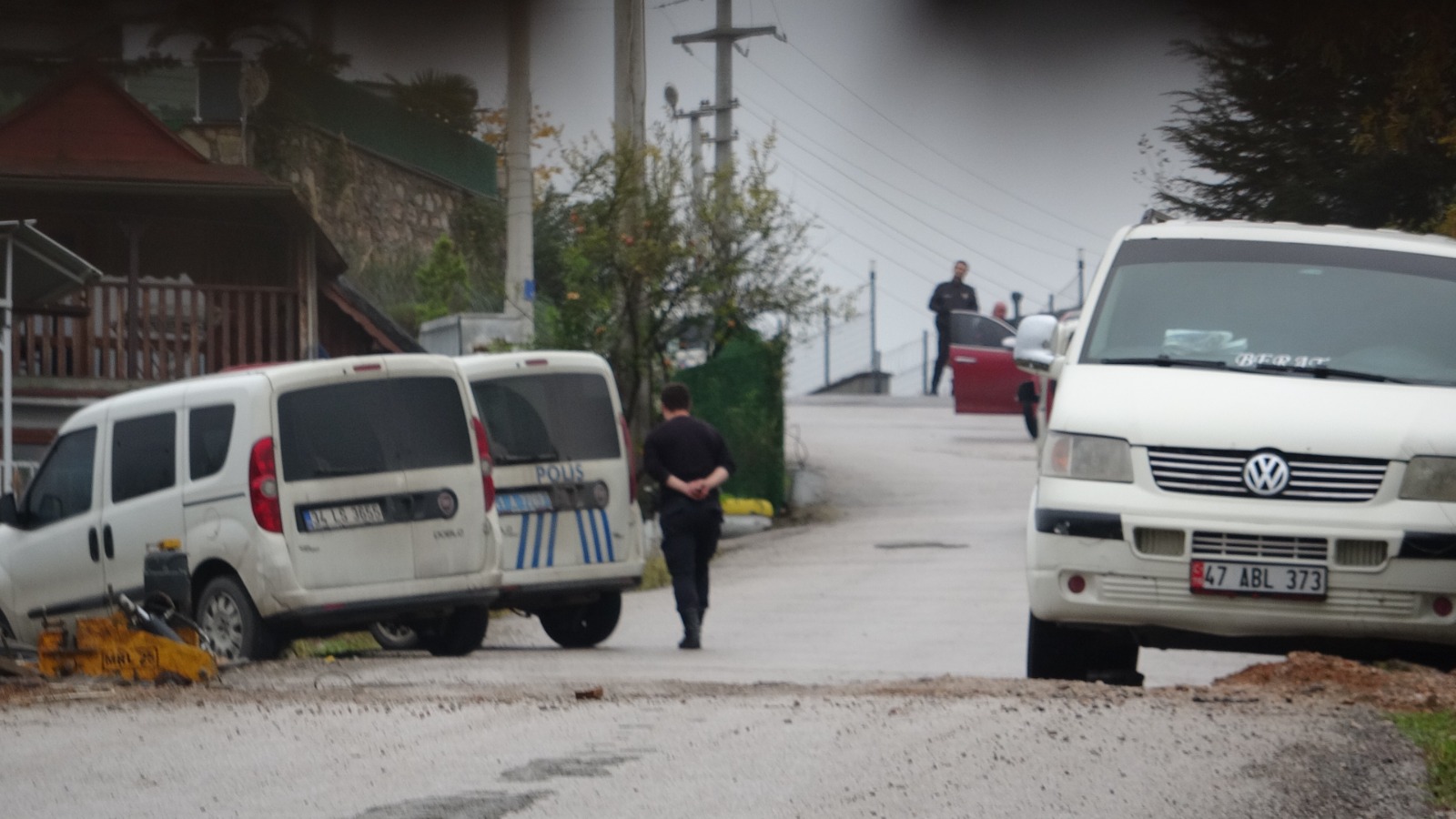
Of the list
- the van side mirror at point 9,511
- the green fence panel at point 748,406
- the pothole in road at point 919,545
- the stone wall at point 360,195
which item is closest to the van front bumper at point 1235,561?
the van side mirror at point 9,511

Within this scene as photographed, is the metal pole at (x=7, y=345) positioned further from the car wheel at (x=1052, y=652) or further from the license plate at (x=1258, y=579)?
the license plate at (x=1258, y=579)

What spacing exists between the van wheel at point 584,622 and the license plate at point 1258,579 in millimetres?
6815

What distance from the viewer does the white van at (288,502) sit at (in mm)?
12469

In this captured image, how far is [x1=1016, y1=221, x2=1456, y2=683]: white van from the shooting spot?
860 cm

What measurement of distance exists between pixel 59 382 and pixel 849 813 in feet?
66.2

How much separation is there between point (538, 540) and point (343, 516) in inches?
85.5

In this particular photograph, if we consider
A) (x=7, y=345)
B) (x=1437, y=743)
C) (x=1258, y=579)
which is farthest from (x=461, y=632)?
(x=1437, y=743)

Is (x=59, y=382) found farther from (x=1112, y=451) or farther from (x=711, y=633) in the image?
(x=1112, y=451)

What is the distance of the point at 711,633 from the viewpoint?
614 inches

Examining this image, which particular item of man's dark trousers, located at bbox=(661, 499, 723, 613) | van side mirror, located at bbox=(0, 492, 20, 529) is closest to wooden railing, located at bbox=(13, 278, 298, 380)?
van side mirror, located at bbox=(0, 492, 20, 529)

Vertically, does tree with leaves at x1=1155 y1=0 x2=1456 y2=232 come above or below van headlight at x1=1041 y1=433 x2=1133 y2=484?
above

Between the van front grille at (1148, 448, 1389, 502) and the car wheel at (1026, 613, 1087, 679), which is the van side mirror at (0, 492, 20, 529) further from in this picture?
the van front grille at (1148, 448, 1389, 502)

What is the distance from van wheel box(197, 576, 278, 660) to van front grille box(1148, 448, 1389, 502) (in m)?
5.77

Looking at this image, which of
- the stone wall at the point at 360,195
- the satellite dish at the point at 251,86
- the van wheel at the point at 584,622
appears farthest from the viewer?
the stone wall at the point at 360,195
